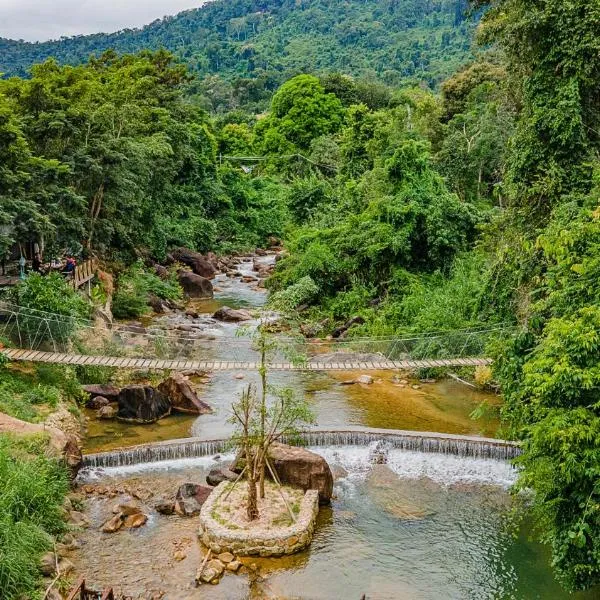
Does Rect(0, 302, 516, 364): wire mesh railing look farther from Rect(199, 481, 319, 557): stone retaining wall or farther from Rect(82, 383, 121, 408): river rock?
Rect(199, 481, 319, 557): stone retaining wall

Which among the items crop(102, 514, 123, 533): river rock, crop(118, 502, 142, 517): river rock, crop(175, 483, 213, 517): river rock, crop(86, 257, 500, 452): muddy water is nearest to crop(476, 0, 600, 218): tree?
crop(86, 257, 500, 452): muddy water

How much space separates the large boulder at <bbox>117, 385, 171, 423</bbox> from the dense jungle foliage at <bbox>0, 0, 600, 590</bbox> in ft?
12.1

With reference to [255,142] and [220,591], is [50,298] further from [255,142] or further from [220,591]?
[255,142]

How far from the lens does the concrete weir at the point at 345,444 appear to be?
1232 cm

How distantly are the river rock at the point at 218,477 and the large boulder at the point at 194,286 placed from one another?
1432cm

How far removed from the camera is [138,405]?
1410 cm

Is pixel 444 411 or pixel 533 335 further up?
pixel 533 335

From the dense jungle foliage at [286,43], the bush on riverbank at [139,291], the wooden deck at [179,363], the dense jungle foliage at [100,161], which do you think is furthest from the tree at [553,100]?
the dense jungle foliage at [286,43]

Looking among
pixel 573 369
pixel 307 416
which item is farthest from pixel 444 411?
pixel 573 369

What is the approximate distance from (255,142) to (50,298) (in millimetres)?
34901

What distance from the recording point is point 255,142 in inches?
1922

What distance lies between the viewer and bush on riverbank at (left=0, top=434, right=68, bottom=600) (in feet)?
27.0

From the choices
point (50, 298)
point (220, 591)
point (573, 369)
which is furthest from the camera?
point (50, 298)

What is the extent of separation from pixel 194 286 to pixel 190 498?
50.4 feet
